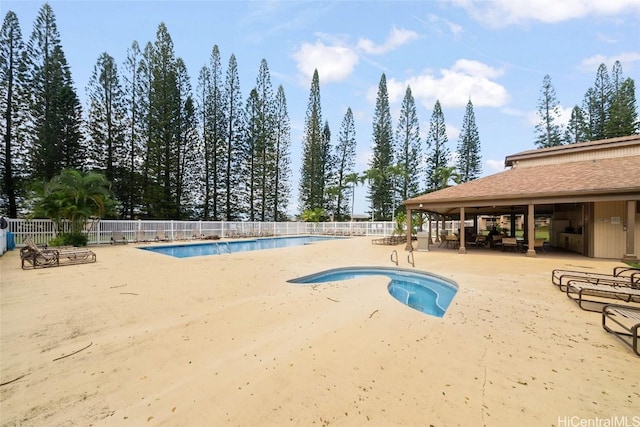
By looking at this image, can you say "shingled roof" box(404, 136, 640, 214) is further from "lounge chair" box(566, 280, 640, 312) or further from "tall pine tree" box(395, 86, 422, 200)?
"tall pine tree" box(395, 86, 422, 200)

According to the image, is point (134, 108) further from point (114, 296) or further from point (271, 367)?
point (271, 367)

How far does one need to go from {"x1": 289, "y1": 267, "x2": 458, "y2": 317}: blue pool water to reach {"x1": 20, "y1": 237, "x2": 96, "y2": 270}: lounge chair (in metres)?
7.45

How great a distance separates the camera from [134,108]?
69.4 ft

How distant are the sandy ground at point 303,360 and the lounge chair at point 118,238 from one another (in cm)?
1050

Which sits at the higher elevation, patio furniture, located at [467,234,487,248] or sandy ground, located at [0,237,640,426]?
patio furniture, located at [467,234,487,248]

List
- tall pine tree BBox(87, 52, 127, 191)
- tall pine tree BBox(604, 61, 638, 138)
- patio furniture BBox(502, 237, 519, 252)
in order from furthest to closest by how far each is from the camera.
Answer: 1. tall pine tree BBox(604, 61, 638, 138)
2. tall pine tree BBox(87, 52, 127, 191)
3. patio furniture BBox(502, 237, 519, 252)

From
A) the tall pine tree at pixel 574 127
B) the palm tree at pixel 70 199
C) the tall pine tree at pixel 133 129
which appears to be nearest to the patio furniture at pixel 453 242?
the palm tree at pixel 70 199

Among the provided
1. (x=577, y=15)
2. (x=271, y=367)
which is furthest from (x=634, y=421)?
(x=577, y=15)

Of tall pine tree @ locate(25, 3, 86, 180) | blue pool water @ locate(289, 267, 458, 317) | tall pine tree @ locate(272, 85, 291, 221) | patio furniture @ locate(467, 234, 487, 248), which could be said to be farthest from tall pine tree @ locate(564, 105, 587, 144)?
tall pine tree @ locate(25, 3, 86, 180)

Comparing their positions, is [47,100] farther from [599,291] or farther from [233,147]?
[599,291]

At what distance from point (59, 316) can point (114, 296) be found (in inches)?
40.9

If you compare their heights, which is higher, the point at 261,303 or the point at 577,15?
the point at 577,15

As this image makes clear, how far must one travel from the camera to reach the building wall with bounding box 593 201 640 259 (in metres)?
9.76

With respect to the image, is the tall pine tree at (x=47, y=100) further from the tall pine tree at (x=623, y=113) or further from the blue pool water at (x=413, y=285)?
the tall pine tree at (x=623, y=113)
